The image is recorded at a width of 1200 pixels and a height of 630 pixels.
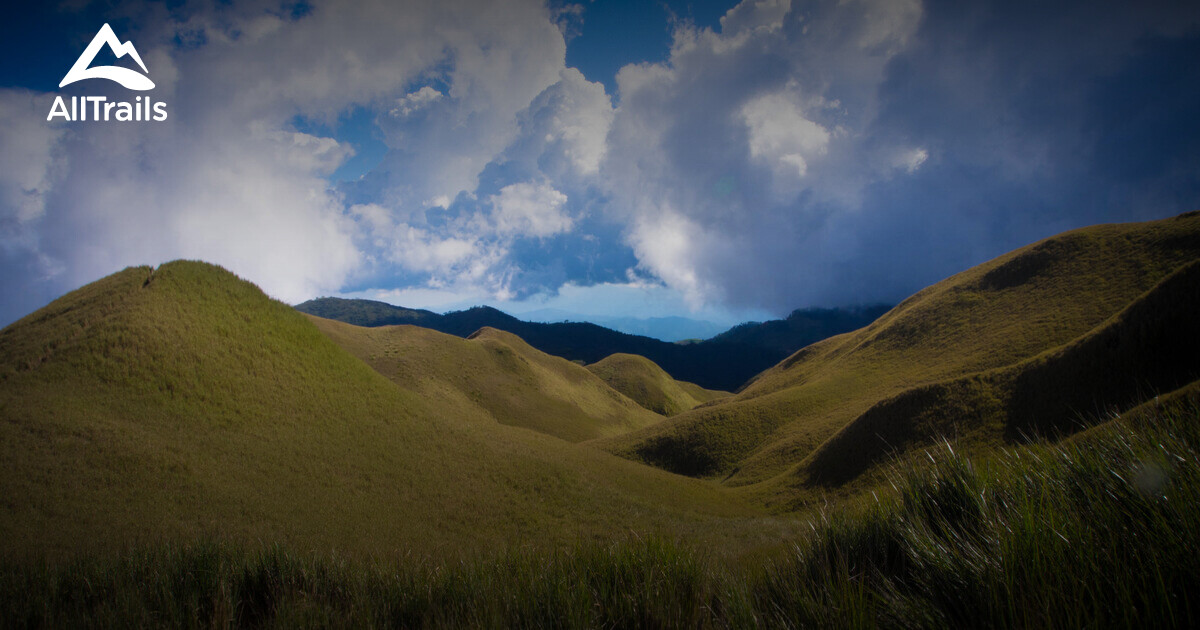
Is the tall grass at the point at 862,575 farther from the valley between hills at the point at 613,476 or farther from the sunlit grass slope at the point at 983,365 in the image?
the sunlit grass slope at the point at 983,365

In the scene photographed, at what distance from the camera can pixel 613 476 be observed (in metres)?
32.3

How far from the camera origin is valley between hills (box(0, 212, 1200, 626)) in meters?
3.45

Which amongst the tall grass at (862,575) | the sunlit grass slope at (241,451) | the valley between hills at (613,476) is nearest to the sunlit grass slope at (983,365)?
the valley between hills at (613,476)

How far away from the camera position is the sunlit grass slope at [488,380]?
6456cm

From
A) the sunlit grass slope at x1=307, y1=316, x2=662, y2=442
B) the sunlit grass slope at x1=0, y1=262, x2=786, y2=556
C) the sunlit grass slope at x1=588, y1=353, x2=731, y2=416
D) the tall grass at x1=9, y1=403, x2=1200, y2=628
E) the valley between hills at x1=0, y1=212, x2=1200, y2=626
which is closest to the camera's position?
the tall grass at x1=9, y1=403, x2=1200, y2=628

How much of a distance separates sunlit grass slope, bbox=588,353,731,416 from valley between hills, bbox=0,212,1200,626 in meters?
53.1

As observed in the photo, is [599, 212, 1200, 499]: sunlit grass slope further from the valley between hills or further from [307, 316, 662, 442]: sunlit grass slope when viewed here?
[307, 316, 662, 442]: sunlit grass slope

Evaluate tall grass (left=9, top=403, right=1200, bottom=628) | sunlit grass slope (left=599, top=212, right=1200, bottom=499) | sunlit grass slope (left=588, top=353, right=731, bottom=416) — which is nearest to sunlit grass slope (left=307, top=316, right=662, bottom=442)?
sunlit grass slope (left=599, top=212, right=1200, bottom=499)

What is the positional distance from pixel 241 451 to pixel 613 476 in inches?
846

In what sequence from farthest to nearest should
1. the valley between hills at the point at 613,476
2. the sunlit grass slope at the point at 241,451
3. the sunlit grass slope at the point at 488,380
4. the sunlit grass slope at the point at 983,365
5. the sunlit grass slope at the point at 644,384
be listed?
1. the sunlit grass slope at the point at 644,384
2. the sunlit grass slope at the point at 488,380
3. the sunlit grass slope at the point at 983,365
4. the sunlit grass slope at the point at 241,451
5. the valley between hills at the point at 613,476

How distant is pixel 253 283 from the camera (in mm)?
32031

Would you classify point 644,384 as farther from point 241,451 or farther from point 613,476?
point 241,451

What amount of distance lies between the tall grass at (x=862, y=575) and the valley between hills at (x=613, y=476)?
0.03 meters

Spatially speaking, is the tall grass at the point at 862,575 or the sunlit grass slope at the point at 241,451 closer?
the tall grass at the point at 862,575
